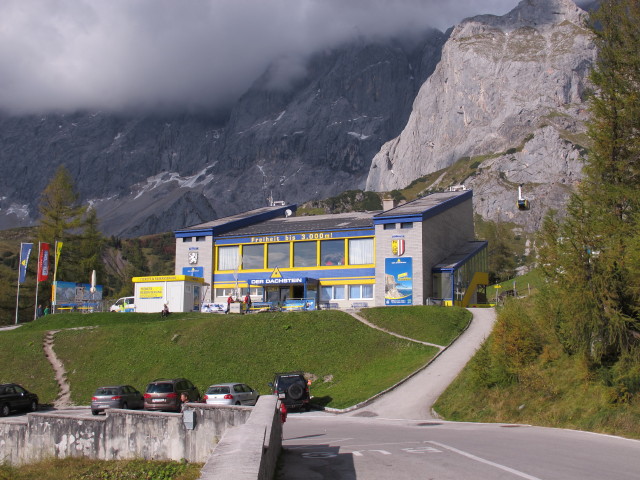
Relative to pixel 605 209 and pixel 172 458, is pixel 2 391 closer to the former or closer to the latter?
pixel 172 458

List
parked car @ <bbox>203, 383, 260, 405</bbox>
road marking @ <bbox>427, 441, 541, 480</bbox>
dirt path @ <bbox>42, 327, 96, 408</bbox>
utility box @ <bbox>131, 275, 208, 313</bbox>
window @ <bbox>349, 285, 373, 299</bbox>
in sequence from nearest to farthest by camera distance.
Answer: road marking @ <bbox>427, 441, 541, 480</bbox> → parked car @ <bbox>203, 383, 260, 405</bbox> → dirt path @ <bbox>42, 327, 96, 408</bbox> → utility box @ <bbox>131, 275, 208, 313</bbox> → window @ <bbox>349, 285, 373, 299</bbox>

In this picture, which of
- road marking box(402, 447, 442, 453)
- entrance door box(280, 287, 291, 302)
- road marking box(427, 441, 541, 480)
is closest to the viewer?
road marking box(427, 441, 541, 480)

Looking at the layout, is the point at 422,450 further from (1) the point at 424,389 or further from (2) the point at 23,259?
(2) the point at 23,259

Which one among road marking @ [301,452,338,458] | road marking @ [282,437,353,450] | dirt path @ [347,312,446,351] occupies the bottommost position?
road marking @ [282,437,353,450]

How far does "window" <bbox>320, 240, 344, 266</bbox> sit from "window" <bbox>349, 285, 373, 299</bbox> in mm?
2381

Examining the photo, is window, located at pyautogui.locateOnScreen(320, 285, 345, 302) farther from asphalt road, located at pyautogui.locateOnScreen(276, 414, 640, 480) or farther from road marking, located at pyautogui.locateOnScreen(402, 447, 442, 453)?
road marking, located at pyautogui.locateOnScreen(402, 447, 442, 453)

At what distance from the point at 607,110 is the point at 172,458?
16209 mm

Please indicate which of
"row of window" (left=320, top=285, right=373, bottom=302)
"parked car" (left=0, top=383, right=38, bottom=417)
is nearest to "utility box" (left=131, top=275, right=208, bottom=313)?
"row of window" (left=320, top=285, right=373, bottom=302)

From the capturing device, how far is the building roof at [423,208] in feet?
166

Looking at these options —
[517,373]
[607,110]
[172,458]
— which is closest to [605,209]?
[607,110]

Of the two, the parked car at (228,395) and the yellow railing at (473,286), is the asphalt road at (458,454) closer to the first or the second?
the parked car at (228,395)

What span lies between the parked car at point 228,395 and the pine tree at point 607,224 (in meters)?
12.9

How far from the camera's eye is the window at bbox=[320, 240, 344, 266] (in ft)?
176

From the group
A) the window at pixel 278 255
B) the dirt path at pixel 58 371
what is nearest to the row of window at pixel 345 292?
the window at pixel 278 255
